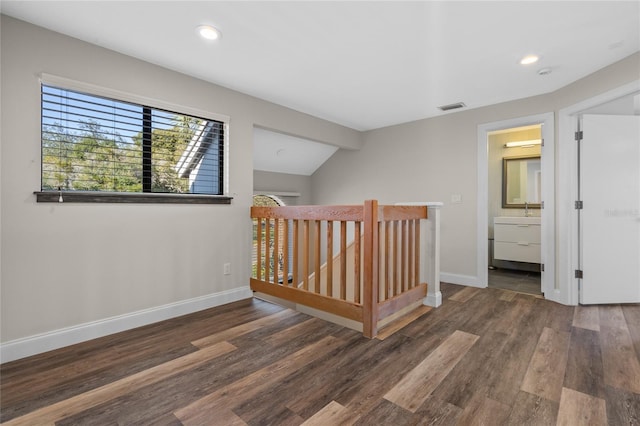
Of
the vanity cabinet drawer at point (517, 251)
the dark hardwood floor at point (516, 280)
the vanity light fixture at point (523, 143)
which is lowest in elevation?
the dark hardwood floor at point (516, 280)

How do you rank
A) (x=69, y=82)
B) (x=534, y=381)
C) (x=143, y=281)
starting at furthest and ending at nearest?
(x=143, y=281) < (x=69, y=82) < (x=534, y=381)

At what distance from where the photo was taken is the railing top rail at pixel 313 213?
92.7 inches

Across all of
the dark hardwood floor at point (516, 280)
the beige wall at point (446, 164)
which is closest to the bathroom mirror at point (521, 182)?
the dark hardwood floor at point (516, 280)

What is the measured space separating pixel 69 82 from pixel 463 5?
8.87ft

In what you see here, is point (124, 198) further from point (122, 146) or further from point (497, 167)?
point (497, 167)

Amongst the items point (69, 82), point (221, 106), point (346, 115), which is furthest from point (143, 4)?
point (346, 115)

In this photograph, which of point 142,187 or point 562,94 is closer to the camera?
point 142,187

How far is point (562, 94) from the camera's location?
310cm

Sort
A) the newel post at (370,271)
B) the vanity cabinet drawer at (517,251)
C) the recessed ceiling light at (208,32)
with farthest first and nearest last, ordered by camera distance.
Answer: the vanity cabinet drawer at (517,251)
the newel post at (370,271)
the recessed ceiling light at (208,32)

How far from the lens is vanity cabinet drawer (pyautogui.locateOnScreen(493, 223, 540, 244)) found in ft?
14.5

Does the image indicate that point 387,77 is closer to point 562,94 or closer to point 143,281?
point 562,94

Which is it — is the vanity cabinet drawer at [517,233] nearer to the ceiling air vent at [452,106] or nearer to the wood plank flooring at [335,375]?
the wood plank flooring at [335,375]

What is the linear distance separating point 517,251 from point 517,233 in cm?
27

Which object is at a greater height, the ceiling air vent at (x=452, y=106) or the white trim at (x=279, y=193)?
the ceiling air vent at (x=452, y=106)
